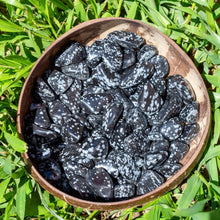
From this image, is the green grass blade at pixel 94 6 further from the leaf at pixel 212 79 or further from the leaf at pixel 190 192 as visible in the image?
the leaf at pixel 190 192

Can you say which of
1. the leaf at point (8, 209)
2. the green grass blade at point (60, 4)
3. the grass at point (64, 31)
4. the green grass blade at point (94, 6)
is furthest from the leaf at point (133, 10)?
the leaf at point (8, 209)

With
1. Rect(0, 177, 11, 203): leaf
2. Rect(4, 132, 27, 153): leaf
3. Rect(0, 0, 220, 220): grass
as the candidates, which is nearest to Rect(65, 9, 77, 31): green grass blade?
Rect(0, 0, 220, 220): grass

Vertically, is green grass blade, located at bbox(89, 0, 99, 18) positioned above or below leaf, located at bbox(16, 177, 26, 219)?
above

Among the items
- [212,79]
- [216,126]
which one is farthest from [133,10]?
[216,126]

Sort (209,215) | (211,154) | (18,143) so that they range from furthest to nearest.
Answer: (211,154)
(18,143)
(209,215)

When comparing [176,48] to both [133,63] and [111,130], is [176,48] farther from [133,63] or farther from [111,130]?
[111,130]

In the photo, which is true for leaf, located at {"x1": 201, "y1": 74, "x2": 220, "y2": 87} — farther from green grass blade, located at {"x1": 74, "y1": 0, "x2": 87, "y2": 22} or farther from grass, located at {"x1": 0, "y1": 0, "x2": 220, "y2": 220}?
green grass blade, located at {"x1": 74, "y1": 0, "x2": 87, "y2": 22}

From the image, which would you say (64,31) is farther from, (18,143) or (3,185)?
(3,185)
